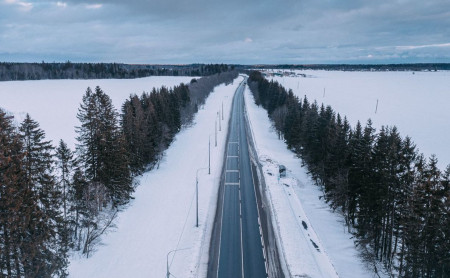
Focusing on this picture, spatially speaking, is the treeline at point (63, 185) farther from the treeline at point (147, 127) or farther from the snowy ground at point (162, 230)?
the snowy ground at point (162, 230)

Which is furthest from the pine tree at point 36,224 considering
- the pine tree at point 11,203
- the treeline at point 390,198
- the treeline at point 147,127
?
the treeline at point 390,198

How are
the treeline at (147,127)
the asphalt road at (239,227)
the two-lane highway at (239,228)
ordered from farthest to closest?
the treeline at (147,127) < the asphalt road at (239,227) < the two-lane highway at (239,228)

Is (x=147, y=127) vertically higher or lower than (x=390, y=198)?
higher

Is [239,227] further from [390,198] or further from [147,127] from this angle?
[147,127]

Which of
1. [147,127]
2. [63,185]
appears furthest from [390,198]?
[147,127]

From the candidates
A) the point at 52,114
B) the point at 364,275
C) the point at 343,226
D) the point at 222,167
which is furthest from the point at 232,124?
the point at 364,275

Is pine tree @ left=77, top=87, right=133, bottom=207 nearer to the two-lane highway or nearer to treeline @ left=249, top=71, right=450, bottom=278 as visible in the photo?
the two-lane highway

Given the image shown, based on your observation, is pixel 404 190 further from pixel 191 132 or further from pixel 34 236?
pixel 191 132

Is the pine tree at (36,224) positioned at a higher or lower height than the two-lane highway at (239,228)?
higher
